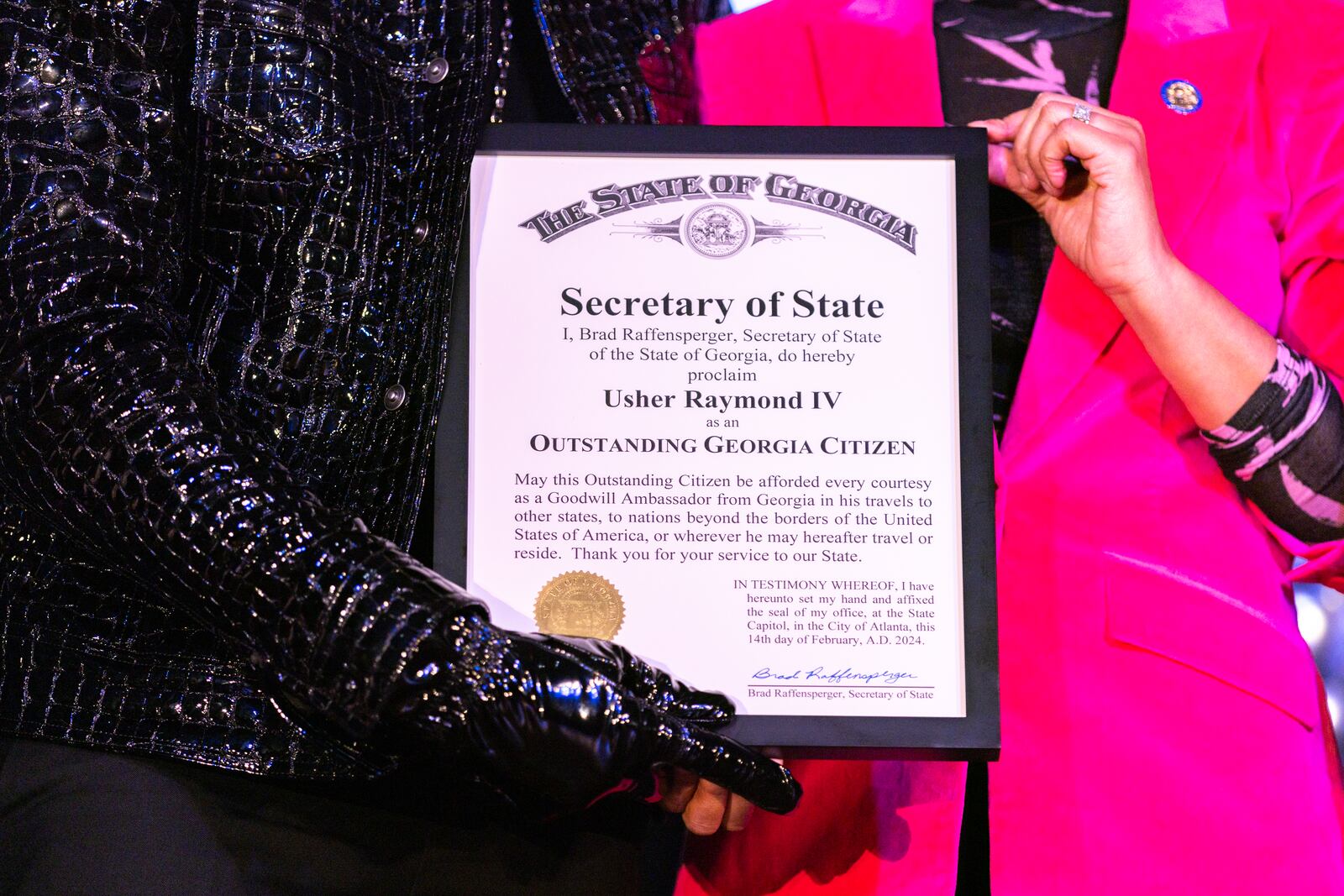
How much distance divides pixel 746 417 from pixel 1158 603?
1.48 ft

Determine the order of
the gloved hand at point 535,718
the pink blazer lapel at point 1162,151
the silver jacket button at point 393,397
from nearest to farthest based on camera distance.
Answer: the gloved hand at point 535,718 < the silver jacket button at point 393,397 < the pink blazer lapel at point 1162,151

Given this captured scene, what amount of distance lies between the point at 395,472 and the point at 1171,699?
0.77 meters

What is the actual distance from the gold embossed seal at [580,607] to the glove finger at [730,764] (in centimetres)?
16

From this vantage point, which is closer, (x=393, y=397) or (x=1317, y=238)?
(x=393, y=397)

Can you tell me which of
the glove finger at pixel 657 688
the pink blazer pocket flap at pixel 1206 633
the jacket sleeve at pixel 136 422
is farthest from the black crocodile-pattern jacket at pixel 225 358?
the pink blazer pocket flap at pixel 1206 633

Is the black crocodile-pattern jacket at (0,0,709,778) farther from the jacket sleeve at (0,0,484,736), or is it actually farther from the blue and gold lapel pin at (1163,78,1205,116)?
the blue and gold lapel pin at (1163,78,1205,116)

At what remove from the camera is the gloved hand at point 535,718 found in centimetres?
85

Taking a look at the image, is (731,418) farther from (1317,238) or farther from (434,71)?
(1317,238)

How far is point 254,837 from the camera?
1.01 meters

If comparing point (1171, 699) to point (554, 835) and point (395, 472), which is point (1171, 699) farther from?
point (395, 472)

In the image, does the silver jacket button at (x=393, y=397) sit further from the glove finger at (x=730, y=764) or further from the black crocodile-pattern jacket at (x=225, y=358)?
the glove finger at (x=730, y=764)

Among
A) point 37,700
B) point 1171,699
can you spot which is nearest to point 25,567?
point 37,700

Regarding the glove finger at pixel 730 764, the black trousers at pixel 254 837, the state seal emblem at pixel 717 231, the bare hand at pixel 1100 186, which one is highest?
the bare hand at pixel 1100 186

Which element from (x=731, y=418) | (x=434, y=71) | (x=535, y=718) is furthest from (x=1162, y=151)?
(x=535, y=718)
